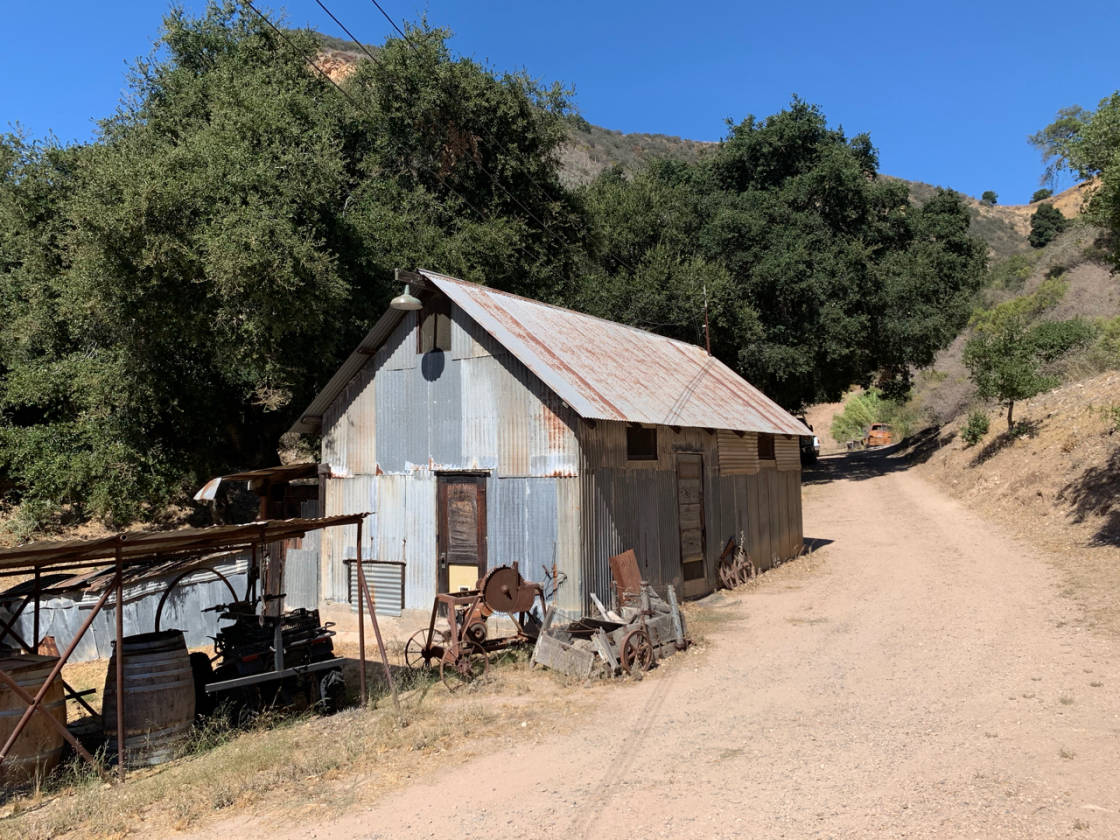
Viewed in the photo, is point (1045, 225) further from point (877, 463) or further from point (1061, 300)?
point (877, 463)

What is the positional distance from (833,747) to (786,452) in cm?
1388

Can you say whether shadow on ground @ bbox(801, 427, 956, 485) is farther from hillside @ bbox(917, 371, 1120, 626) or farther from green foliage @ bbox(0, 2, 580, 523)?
green foliage @ bbox(0, 2, 580, 523)

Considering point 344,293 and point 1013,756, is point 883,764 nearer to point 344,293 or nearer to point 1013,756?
point 1013,756

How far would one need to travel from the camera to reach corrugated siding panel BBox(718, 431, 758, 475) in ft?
55.7

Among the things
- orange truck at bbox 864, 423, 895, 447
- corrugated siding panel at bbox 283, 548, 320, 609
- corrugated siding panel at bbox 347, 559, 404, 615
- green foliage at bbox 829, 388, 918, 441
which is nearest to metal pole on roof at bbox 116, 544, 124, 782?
corrugated siding panel at bbox 347, 559, 404, 615

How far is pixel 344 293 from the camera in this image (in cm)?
1967

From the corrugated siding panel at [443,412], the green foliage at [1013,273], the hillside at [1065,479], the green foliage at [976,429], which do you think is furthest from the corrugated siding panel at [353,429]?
the green foliage at [1013,273]

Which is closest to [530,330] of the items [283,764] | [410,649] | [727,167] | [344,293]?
[410,649]

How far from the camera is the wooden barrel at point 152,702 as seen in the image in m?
8.45

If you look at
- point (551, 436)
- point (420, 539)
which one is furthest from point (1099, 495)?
point (420, 539)

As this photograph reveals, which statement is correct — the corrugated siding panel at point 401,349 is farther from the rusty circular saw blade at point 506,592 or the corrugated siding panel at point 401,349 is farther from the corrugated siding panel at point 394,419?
the rusty circular saw blade at point 506,592

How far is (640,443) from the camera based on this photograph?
14.1 meters

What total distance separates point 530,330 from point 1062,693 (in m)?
9.75

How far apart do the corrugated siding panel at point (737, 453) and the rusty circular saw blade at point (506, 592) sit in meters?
6.67
